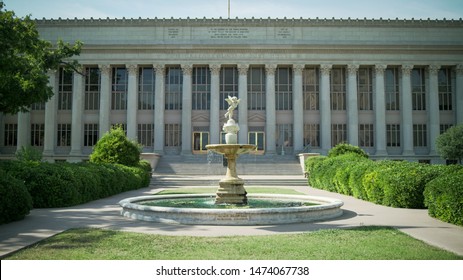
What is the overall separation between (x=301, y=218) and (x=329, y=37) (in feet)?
131

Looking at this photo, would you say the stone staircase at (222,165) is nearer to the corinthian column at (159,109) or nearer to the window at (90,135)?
the corinthian column at (159,109)

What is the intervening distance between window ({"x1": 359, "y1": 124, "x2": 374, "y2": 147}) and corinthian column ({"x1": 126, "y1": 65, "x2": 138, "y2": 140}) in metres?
25.8

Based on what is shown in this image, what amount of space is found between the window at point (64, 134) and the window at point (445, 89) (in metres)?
43.0

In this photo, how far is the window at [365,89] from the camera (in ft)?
159

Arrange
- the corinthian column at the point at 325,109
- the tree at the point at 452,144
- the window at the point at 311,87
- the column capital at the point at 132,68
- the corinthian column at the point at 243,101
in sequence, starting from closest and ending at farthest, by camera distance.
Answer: the tree at the point at 452,144, the corinthian column at the point at 243,101, the corinthian column at the point at 325,109, the column capital at the point at 132,68, the window at the point at 311,87

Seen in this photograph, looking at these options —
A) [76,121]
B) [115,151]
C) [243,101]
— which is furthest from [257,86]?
[115,151]

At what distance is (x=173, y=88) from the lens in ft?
160

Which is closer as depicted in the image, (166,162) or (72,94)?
(166,162)

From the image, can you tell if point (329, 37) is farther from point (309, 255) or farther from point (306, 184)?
point (309, 255)

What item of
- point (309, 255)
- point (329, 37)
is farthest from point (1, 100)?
point (329, 37)

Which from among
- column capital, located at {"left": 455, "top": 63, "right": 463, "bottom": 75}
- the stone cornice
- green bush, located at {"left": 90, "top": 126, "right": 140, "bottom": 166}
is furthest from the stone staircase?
column capital, located at {"left": 455, "top": 63, "right": 463, "bottom": 75}

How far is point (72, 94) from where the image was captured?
4828cm

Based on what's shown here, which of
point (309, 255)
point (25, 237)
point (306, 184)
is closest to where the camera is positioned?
point (309, 255)

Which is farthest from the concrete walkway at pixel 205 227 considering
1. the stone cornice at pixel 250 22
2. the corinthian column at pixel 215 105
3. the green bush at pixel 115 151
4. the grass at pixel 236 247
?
the stone cornice at pixel 250 22
